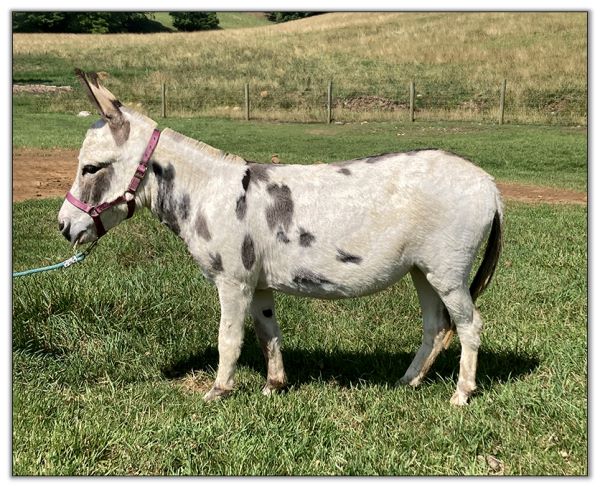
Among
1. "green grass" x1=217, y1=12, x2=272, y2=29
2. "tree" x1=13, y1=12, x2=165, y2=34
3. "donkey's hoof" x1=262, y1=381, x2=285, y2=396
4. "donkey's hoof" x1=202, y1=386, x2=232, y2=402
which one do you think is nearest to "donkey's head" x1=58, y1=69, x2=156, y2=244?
"donkey's hoof" x1=202, y1=386, x2=232, y2=402

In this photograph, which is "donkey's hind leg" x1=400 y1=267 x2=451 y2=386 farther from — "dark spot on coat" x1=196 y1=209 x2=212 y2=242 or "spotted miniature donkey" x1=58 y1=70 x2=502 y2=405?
"dark spot on coat" x1=196 y1=209 x2=212 y2=242

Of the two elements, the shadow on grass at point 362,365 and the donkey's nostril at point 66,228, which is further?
the shadow on grass at point 362,365

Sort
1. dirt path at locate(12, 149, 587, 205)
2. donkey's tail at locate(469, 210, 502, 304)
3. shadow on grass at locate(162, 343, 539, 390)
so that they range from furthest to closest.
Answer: dirt path at locate(12, 149, 587, 205), shadow on grass at locate(162, 343, 539, 390), donkey's tail at locate(469, 210, 502, 304)

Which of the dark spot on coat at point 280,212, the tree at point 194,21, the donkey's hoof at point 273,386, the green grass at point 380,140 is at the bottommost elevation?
the donkey's hoof at point 273,386

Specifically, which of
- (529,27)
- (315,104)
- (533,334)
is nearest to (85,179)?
(533,334)

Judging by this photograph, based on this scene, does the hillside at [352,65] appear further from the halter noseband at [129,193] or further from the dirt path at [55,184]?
the halter noseband at [129,193]

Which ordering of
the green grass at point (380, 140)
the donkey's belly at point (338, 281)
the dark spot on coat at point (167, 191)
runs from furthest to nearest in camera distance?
1. the green grass at point (380, 140)
2. the dark spot on coat at point (167, 191)
3. the donkey's belly at point (338, 281)

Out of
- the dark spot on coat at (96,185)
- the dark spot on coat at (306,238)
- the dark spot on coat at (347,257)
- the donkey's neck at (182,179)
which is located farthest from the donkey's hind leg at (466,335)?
the dark spot on coat at (96,185)

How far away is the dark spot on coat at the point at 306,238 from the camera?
440 centimetres

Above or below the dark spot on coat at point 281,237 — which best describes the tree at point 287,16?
above

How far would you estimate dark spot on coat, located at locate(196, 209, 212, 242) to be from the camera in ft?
14.5

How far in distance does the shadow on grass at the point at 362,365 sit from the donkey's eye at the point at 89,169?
6.24 feet

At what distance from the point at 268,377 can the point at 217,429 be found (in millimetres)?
844

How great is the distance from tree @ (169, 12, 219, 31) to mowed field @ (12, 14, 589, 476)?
55045mm
